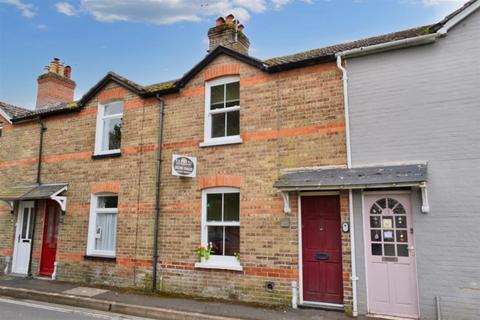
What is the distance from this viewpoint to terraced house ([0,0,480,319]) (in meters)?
6.91

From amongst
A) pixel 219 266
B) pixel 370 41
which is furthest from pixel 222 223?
pixel 370 41

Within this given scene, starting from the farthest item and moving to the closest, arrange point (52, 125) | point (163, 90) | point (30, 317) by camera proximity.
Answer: point (52, 125)
point (163, 90)
point (30, 317)

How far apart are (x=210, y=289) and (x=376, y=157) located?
→ 15.7 ft

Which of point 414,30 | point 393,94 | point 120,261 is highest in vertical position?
point 414,30

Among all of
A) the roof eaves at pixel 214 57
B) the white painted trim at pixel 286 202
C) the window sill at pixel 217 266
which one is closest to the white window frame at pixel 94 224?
the window sill at pixel 217 266

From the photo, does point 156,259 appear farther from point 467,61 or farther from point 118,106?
point 467,61

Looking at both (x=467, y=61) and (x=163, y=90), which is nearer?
(x=467, y=61)

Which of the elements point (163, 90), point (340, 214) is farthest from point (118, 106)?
point (340, 214)

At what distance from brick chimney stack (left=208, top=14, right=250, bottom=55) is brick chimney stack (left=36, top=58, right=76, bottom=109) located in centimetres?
827

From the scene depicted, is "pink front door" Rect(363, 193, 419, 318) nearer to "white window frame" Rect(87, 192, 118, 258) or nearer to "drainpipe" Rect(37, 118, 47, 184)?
"white window frame" Rect(87, 192, 118, 258)

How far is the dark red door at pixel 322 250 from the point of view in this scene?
7.55 m

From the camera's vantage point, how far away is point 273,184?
8.16 metres

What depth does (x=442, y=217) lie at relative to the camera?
22.0ft

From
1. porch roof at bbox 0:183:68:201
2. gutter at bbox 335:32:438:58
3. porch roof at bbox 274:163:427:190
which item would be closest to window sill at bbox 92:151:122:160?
porch roof at bbox 0:183:68:201
